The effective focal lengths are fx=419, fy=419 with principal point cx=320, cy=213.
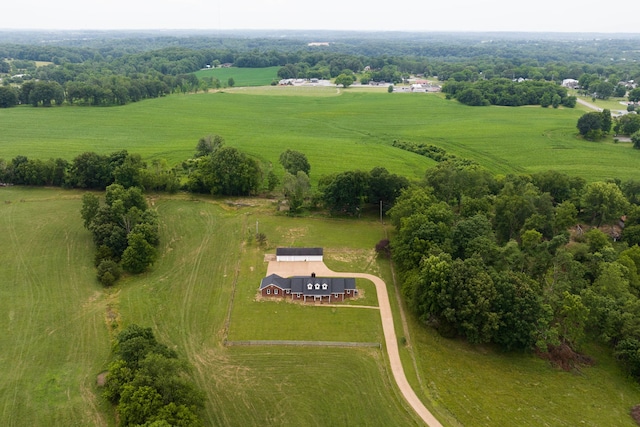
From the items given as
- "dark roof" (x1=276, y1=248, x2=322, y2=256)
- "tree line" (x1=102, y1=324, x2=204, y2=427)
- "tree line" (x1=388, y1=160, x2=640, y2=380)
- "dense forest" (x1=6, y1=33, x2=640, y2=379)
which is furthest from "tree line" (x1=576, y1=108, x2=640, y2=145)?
"tree line" (x1=102, y1=324, x2=204, y2=427)

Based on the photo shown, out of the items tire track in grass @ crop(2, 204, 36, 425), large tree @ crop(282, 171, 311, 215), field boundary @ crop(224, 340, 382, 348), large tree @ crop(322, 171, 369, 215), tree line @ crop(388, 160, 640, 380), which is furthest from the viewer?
large tree @ crop(282, 171, 311, 215)

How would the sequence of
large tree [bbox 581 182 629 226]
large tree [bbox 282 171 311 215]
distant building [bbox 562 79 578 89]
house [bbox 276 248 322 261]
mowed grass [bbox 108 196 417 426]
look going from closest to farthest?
mowed grass [bbox 108 196 417 426] < house [bbox 276 248 322 261] < large tree [bbox 581 182 629 226] < large tree [bbox 282 171 311 215] < distant building [bbox 562 79 578 89]

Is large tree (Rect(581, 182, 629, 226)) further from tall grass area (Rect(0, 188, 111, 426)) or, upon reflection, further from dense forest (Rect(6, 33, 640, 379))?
tall grass area (Rect(0, 188, 111, 426))

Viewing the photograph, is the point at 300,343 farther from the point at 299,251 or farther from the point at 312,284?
the point at 299,251

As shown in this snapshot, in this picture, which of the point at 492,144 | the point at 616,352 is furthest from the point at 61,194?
the point at 492,144

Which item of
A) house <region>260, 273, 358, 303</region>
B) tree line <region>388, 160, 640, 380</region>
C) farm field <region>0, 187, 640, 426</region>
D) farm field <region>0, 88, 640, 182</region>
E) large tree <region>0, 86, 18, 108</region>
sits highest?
large tree <region>0, 86, 18, 108</region>

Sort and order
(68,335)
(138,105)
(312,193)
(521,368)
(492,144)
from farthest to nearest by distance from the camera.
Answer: (138,105), (492,144), (312,193), (68,335), (521,368)

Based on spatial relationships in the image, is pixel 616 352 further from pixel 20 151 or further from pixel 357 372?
pixel 20 151
